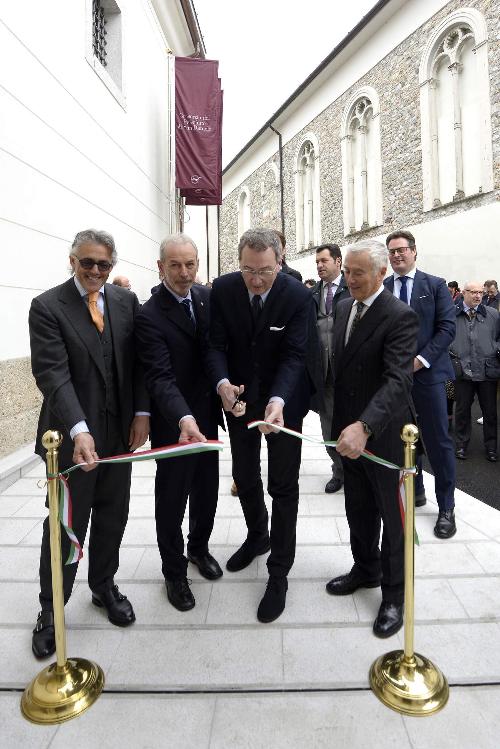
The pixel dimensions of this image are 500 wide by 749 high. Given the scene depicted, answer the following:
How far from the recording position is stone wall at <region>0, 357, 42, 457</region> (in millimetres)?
4942

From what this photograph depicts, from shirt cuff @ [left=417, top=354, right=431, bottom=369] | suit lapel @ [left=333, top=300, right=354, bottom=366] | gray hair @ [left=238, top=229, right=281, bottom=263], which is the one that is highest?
gray hair @ [left=238, top=229, right=281, bottom=263]

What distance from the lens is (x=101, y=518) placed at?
8.58 ft

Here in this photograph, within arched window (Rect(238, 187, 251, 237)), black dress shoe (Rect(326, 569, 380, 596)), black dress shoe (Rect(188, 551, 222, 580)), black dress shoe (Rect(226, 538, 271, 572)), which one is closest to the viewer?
black dress shoe (Rect(326, 569, 380, 596))

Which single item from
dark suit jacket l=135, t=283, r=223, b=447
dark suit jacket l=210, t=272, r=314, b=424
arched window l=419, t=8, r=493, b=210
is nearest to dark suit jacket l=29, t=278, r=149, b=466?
dark suit jacket l=135, t=283, r=223, b=447

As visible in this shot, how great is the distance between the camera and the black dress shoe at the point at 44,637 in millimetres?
2309

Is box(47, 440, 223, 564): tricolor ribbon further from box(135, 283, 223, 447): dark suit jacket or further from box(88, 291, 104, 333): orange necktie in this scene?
box(88, 291, 104, 333): orange necktie

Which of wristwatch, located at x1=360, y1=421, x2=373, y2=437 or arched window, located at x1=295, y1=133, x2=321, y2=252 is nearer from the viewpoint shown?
wristwatch, located at x1=360, y1=421, x2=373, y2=437

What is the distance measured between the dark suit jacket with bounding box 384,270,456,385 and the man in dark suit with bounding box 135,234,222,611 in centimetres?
174

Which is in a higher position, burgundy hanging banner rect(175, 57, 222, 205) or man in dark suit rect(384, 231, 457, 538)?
burgundy hanging banner rect(175, 57, 222, 205)

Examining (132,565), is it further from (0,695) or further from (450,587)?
(450,587)

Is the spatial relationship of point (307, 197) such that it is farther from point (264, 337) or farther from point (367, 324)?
point (367, 324)

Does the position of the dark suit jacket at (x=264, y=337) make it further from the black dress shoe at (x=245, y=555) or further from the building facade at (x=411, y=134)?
the building facade at (x=411, y=134)

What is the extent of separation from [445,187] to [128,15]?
11041mm

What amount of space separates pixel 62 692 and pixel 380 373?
206cm
